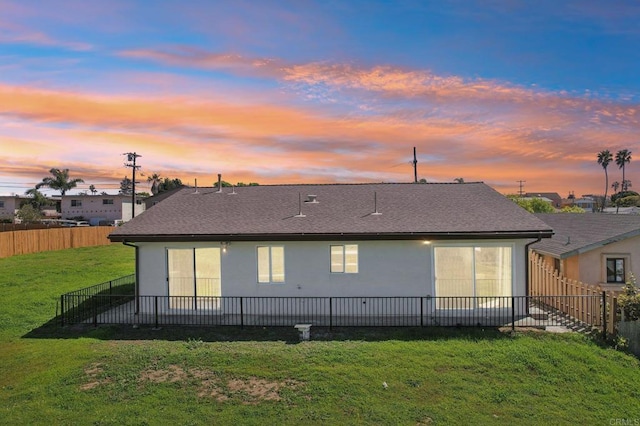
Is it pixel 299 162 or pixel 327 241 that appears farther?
pixel 299 162

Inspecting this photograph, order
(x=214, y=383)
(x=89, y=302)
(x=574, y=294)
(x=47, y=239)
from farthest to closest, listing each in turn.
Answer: (x=47, y=239) → (x=89, y=302) → (x=574, y=294) → (x=214, y=383)

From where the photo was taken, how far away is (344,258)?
1370cm

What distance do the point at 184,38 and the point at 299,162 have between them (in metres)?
18.9

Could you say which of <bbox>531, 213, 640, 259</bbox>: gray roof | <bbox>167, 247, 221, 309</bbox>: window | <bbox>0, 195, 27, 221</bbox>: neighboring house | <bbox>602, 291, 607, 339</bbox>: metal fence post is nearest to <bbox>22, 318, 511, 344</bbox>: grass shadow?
<bbox>167, 247, 221, 309</bbox>: window

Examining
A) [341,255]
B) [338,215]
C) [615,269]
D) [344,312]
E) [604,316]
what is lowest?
[344,312]

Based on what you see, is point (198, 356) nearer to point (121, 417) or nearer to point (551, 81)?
point (121, 417)

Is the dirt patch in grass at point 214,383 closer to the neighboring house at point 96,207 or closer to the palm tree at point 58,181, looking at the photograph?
the neighboring house at point 96,207

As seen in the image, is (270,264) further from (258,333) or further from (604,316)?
(604,316)

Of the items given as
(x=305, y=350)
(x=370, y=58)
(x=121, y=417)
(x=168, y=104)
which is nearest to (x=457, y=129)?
(x=370, y=58)

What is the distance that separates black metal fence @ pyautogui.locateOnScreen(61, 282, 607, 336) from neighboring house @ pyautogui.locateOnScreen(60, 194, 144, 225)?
214 feet

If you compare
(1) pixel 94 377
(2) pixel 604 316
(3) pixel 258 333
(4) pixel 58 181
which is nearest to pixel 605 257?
(2) pixel 604 316

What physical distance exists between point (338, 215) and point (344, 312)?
3.58 metres

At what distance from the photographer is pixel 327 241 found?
13.6 m

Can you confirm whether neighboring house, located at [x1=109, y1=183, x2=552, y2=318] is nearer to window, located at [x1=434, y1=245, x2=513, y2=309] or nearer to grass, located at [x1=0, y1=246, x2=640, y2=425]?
window, located at [x1=434, y1=245, x2=513, y2=309]
